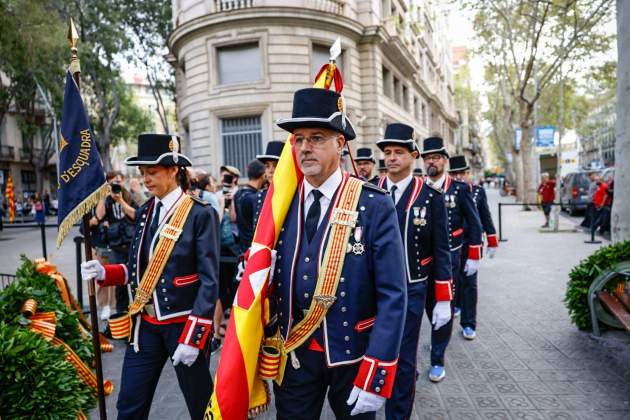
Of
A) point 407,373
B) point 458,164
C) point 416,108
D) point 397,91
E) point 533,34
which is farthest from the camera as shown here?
point 416,108

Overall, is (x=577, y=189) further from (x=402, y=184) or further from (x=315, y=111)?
(x=315, y=111)

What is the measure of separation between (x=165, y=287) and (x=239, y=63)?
739 inches

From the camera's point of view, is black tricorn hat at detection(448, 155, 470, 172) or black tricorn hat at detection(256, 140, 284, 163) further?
black tricorn hat at detection(448, 155, 470, 172)

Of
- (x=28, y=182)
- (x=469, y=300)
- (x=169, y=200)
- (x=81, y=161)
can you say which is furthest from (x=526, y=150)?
(x=28, y=182)

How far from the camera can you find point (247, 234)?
19.9 ft

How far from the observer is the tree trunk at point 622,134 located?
5801mm

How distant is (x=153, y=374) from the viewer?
3234mm

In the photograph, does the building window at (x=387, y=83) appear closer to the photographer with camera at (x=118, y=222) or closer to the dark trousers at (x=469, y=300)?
the dark trousers at (x=469, y=300)

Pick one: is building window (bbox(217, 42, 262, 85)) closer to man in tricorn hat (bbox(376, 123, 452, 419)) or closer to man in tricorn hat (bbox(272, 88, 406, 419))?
man in tricorn hat (bbox(376, 123, 452, 419))

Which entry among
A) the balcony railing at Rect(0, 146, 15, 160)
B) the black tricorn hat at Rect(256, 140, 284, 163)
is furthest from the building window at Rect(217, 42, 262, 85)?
the balcony railing at Rect(0, 146, 15, 160)

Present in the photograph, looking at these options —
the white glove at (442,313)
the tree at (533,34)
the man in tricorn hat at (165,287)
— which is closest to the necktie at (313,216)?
the man in tricorn hat at (165,287)

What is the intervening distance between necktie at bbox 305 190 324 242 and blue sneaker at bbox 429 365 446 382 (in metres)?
2.97

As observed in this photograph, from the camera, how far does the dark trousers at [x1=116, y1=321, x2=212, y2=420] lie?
312cm

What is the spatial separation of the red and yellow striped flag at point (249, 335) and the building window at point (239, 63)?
1862 centimetres
